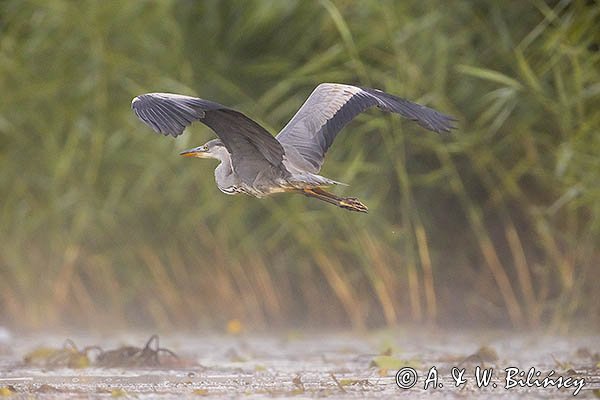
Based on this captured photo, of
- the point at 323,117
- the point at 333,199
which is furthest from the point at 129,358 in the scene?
the point at 323,117

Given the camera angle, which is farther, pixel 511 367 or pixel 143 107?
pixel 511 367

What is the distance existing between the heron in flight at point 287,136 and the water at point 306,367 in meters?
0.89

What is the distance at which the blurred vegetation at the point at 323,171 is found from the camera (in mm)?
8141

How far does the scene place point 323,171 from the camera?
8.32 metres

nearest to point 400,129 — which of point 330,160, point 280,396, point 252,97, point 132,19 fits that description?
point 330,160

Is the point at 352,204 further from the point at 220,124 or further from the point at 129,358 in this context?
the point at 129,358

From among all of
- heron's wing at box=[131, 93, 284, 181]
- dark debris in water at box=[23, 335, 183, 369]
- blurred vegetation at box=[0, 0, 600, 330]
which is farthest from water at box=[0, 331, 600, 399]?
heron's wing at box=[131, 93, 284, 181]

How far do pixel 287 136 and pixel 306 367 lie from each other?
1169mm

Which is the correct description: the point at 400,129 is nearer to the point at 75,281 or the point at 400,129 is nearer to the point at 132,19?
the point at 132,19

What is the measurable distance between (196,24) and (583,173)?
2.78 m

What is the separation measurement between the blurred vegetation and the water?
19.3 inches

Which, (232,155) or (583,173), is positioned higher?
(583,173)

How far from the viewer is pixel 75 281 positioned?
9.25m

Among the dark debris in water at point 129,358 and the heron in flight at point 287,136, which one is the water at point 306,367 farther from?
the heron in flight at point 287,136
